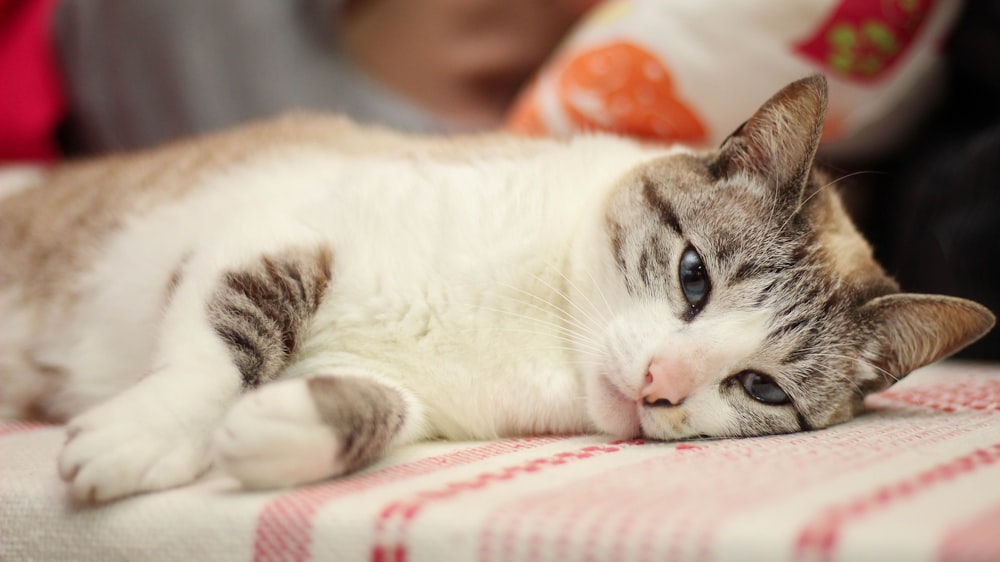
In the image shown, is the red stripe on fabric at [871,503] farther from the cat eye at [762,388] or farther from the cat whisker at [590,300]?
the cat whisker at [590,300]

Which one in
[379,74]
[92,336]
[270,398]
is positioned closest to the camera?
[270,398]

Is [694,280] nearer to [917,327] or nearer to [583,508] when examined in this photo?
[917,327]

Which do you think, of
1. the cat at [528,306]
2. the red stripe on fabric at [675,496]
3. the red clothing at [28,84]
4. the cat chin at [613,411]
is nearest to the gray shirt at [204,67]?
the red clothing at [28,84]

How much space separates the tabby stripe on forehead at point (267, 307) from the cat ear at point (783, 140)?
92 cm

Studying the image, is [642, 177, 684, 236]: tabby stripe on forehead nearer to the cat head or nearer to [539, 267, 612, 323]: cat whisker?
the cat head

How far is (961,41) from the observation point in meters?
2.40

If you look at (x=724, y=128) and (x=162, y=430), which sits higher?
(x=724, y=128)

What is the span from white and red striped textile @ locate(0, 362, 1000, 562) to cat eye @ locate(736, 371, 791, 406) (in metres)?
0.13

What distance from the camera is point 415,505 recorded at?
1072 millimetres

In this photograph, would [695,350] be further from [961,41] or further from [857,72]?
[961,41]

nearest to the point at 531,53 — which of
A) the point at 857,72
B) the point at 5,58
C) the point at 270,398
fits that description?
the point at 857,72

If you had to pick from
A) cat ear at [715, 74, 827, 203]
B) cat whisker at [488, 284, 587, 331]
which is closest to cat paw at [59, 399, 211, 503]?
cat whisker at [488, 284, 587, 331]

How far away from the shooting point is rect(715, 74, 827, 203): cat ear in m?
1.58

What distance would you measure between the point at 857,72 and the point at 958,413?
1.16 m
